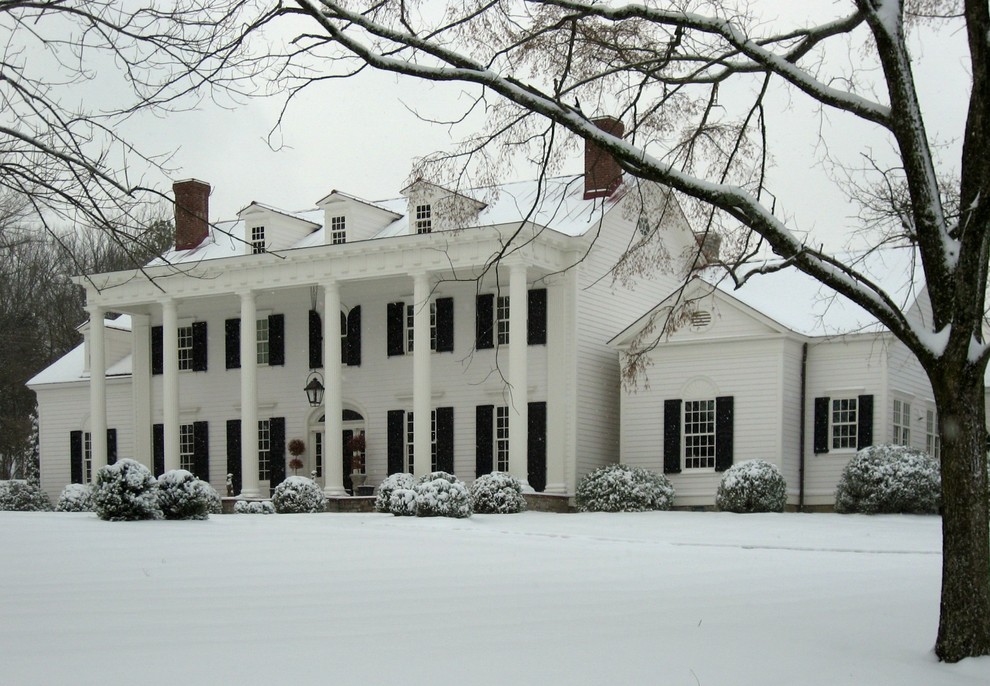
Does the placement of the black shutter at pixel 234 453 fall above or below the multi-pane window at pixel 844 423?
below

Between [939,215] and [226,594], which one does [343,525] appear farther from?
[939,215]

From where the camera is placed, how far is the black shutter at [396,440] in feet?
105

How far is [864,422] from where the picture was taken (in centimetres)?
2698

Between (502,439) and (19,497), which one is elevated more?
(502,439)

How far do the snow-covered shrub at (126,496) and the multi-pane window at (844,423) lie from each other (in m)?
15.4

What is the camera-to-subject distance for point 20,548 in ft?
44.7

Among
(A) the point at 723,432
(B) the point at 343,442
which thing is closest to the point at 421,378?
(B) the point at 343,442

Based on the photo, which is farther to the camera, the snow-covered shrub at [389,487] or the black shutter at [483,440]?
the black shutter at [483,440]

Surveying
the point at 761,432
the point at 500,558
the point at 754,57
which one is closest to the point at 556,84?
the point at 754,57

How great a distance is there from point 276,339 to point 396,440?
4.95 metres

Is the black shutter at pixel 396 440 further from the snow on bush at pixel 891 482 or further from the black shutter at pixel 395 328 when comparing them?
the snow on bush at pixel 891 482

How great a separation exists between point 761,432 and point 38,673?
21747 mm

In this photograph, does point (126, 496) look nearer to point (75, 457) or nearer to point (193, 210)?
point (193, 210)

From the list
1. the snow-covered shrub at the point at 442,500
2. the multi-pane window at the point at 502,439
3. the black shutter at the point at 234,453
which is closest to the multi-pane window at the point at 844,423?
the multi-pane window at the point at 502,439
